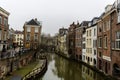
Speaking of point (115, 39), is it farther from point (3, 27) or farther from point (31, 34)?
point (31, 34)

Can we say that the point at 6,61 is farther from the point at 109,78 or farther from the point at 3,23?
the point at 109,78

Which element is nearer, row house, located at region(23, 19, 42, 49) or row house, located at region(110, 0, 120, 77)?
row house, located at region(110, 0, 120, 77)

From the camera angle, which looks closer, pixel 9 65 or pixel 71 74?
pixel 9 65

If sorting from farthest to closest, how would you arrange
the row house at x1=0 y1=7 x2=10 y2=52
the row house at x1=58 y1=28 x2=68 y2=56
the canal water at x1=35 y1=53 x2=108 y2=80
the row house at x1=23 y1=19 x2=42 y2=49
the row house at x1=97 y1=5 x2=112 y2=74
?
1. the row house at x1=58 y1=28 x2=68 y2=56
2. the row house at x1=23 y1=19 x2=42 y2=49
3. the row house at x1=0 y1=7 x2=10 y2=52
4. the canal water at x1=35 y1=53 x2=108 y2=80
5. the row house at x1=97 y1=5 x2=112 y2=74

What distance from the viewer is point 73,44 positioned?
6944 centimetres

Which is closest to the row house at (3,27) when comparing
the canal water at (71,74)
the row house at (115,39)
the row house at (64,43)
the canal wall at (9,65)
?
the canal wall at (9,65)

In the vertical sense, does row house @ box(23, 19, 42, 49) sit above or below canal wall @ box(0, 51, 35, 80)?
above

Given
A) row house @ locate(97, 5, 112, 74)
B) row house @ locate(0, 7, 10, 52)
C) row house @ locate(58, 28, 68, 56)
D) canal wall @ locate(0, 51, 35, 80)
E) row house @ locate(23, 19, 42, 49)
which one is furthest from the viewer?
row house @ locate(58, 28, 68, 56)

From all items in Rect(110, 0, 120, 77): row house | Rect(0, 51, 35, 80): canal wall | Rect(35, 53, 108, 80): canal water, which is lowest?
Rect(35, 53, 108, 80): canal water

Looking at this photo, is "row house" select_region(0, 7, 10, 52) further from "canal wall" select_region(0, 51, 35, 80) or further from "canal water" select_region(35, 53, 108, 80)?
"canal water" select_region(35, 53, 108, 80)

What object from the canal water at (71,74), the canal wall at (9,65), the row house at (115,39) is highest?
the row house at (115,39)

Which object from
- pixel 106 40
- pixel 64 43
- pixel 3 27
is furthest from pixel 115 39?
pixel 64 43

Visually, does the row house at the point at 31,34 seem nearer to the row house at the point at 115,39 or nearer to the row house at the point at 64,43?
the row house at the point at 64,43

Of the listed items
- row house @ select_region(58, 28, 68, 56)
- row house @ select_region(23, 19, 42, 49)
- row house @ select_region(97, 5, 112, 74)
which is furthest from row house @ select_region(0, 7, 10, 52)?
row house @ select_region(58, 28, 68, 56)
